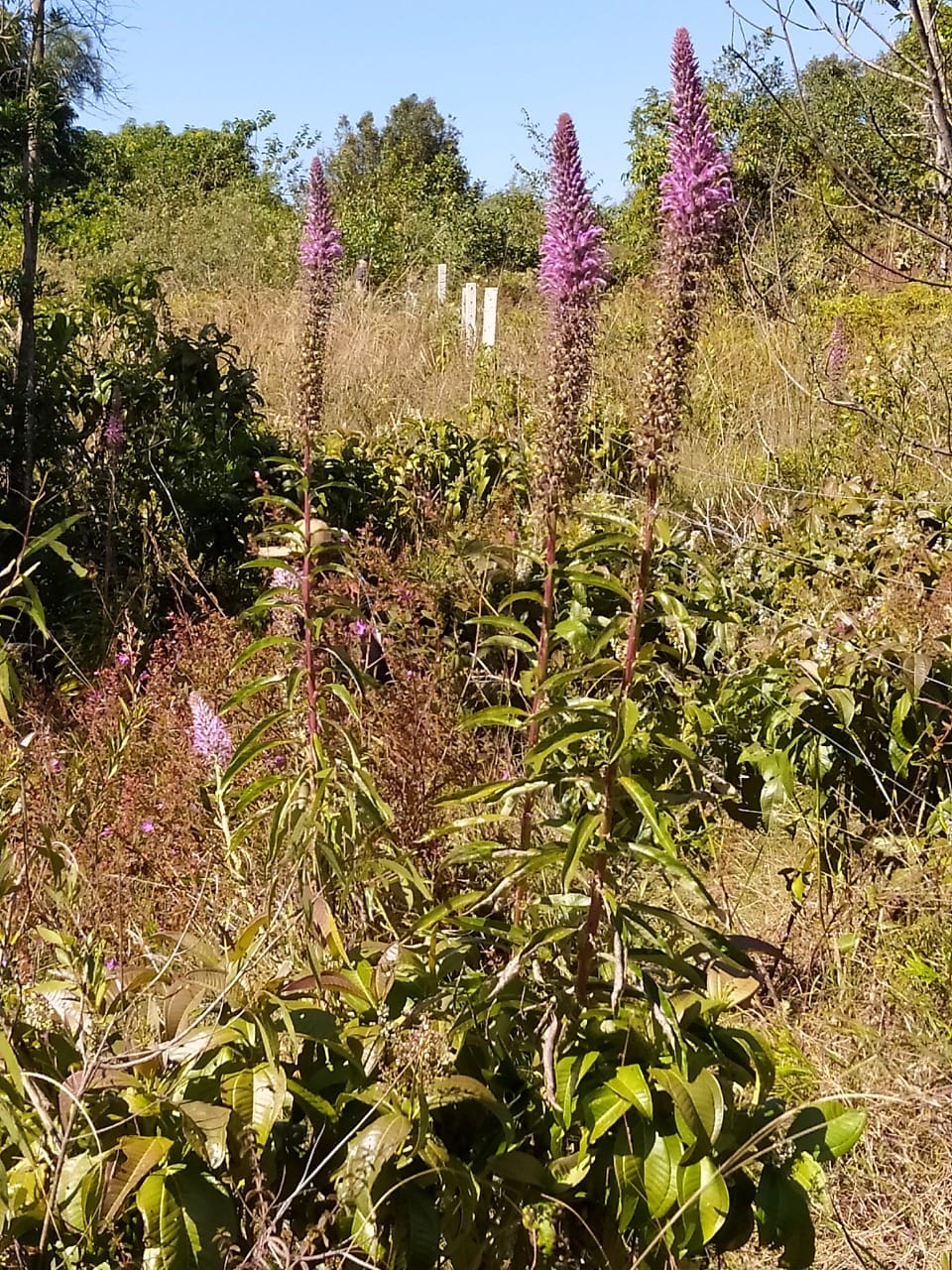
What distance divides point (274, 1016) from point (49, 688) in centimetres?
256

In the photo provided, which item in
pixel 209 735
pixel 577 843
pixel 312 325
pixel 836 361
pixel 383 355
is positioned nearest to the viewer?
pixel 577 843

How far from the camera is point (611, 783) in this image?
5.51ft

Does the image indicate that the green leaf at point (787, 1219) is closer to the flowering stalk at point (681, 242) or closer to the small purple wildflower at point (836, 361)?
the flowering stalk at point (681, 242)

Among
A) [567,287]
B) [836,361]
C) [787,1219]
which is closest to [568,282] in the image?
[567,287]

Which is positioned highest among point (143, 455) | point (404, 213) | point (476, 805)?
point (404, 213)

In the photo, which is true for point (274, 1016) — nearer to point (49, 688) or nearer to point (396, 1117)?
point (396, 1117)

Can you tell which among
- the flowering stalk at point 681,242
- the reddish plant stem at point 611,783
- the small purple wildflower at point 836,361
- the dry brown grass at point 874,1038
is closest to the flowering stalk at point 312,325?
the reddish plant stem at point 611,783

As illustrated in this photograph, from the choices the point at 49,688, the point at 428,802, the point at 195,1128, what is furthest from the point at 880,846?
the point at 49,688

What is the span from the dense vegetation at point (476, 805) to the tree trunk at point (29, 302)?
0.9 inches

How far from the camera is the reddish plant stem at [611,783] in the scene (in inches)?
64.9

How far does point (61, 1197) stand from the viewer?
137 cm

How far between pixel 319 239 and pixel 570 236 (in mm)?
681

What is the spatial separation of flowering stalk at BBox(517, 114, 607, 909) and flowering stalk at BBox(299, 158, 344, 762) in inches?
22.0

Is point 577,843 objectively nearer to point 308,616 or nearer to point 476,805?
point 308,616
